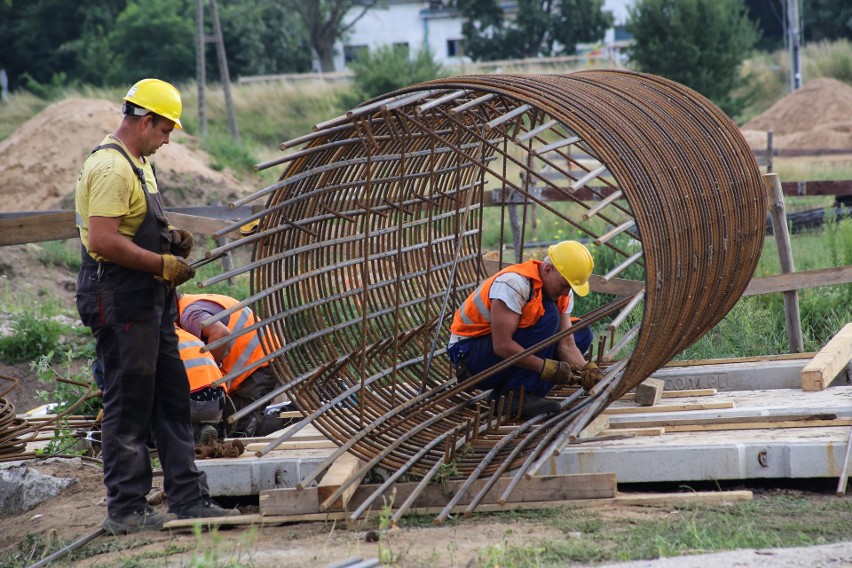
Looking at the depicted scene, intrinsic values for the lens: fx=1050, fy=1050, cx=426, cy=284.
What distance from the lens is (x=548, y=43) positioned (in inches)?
1811

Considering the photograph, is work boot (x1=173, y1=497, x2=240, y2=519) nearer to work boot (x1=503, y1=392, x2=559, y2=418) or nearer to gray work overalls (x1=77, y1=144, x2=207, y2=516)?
gray work overalls (x1=77, y1=144, x2=207, y2=516)

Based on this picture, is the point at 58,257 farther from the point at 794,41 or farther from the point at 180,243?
the point at 794,41

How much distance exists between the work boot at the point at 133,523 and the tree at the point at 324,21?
150 feet

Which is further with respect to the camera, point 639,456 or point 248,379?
point 248,379

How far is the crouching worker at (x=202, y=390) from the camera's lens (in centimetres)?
641

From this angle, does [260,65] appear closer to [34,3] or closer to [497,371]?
[34,3]

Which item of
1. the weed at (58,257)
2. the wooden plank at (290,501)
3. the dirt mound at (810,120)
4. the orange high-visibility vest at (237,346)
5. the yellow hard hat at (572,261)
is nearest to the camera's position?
the wooden plank at (290,501)

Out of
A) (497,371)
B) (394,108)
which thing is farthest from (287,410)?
(394,108)

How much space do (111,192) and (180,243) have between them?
1.59 ft

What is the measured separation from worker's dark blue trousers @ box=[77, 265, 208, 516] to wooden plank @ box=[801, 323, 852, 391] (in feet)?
12.2

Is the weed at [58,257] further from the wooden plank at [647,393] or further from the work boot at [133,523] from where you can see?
the wooden plank at [647,393]

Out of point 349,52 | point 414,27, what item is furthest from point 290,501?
point 349,52

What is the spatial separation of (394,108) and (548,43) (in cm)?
4196

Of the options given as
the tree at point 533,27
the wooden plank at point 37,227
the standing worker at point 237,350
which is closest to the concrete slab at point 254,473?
the standing worker at point 237,350
